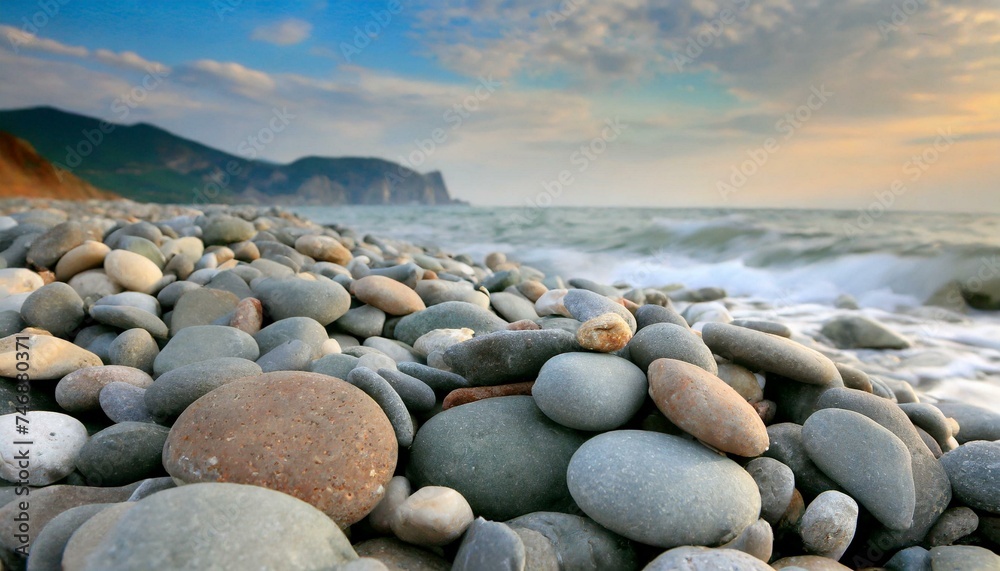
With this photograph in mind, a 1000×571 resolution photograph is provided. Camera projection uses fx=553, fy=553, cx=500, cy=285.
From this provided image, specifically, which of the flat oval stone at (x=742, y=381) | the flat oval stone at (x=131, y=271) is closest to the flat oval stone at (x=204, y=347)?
the flat oval stone at (x=131, y=271)

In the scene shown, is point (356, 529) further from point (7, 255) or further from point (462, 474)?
point (7, 255)

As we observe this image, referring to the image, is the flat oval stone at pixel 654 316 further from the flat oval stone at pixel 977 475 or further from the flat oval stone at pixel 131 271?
the flat oval stone at pixel 131 271

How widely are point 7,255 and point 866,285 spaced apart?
9667 mm

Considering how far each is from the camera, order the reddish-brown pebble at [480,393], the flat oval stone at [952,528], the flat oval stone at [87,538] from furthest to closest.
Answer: the reddish-brown pebble at [480,393]
the flat oval stone at [952,528]
the flat oval stone at [87,538]

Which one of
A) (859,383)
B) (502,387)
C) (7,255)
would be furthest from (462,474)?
(7,255)

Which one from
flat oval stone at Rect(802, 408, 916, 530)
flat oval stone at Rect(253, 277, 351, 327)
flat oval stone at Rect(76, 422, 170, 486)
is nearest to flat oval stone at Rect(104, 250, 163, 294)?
flat oval stone at Rect(253, 277, 351, 327)

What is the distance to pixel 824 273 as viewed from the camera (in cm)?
875

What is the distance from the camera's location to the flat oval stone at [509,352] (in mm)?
1972

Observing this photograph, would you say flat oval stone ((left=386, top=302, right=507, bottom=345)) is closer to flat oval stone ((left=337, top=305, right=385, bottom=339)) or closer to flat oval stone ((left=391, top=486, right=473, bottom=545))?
flat oval stone ((left=337, top=305, right=385, bottom=339))

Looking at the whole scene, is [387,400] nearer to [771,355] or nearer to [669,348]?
[669,348]

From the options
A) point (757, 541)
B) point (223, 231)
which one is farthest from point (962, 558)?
point (223, 231)

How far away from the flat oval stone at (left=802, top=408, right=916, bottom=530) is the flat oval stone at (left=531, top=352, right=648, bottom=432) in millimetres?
575

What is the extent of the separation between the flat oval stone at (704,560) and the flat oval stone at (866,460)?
0.61 meters

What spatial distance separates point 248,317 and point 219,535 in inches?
71.7
